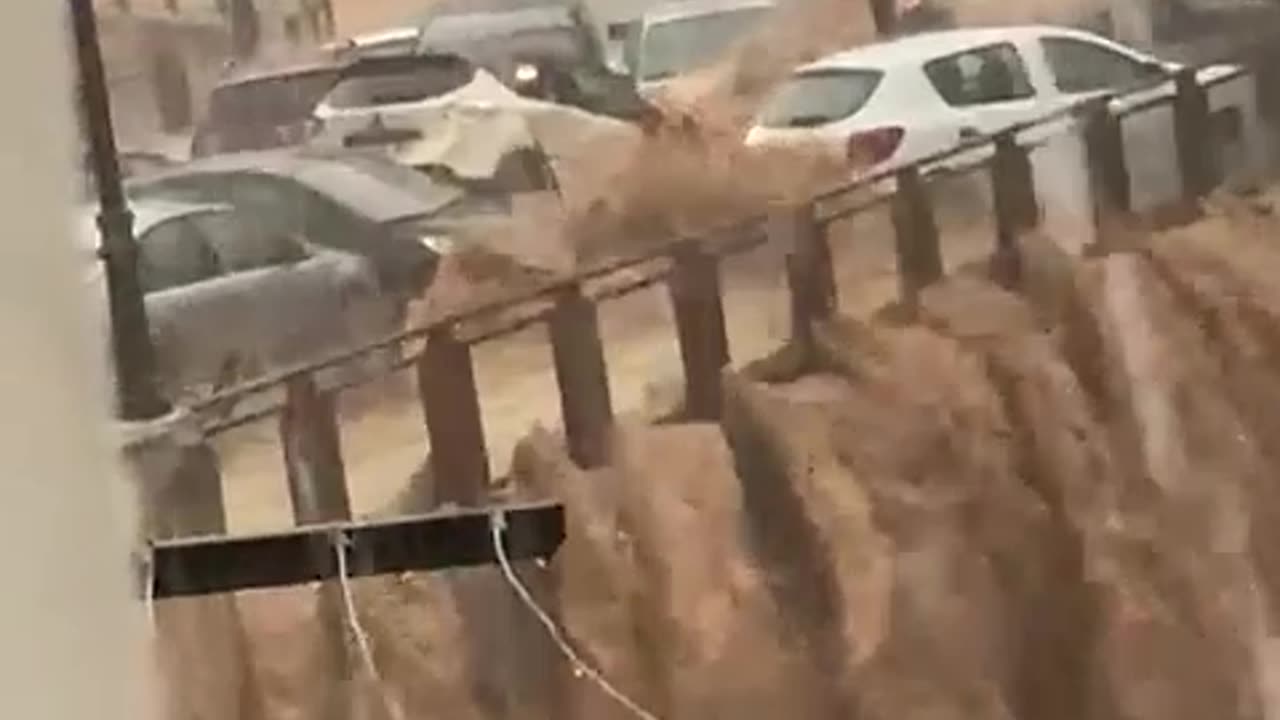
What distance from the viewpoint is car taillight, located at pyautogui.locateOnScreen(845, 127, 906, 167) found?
1.37 metres

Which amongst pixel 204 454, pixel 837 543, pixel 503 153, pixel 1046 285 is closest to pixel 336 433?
pixel 204 454

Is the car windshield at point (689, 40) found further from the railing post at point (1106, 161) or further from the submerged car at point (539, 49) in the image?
the railing post at point (1106, 161)

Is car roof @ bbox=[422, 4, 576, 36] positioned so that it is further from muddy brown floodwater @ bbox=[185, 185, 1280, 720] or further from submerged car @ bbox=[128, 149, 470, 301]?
muddy brown floodwater @ bbox=[185, 185, 1280, 720]

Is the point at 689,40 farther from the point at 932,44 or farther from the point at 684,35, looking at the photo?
the point at 932,44

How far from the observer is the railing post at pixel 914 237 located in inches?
53.9

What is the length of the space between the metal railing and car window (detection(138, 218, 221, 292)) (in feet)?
0.24

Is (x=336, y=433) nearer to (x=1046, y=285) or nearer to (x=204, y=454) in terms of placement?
(x=204, y=454)

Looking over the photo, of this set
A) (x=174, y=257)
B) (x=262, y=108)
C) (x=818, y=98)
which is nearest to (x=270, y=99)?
(x=262, y=108)

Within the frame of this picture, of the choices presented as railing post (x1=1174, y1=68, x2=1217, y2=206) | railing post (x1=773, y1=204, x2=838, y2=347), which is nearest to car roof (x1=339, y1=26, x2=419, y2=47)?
railing post (x1=773, y1=204, x2=838, y2=347)

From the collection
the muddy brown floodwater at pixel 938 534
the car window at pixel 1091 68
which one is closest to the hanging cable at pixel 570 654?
the muddy brown floodwater at pixel 938 534

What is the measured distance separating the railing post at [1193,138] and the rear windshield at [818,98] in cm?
19

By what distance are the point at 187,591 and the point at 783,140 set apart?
1.47 ft

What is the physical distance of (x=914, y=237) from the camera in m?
1.38

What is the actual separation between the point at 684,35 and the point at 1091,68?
0.25 meters
